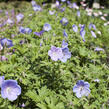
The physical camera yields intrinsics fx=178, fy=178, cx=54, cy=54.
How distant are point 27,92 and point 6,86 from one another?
403 millimetres

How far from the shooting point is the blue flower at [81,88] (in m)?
2.04

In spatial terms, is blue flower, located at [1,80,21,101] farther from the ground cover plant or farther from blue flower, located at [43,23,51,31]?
blue flower, located at [43,23,51,31]

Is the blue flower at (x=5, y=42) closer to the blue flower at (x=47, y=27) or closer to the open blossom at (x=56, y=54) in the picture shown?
the open blossom at (x=56, y=54)

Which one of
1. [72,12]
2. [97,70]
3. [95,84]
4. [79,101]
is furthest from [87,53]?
[72,12]

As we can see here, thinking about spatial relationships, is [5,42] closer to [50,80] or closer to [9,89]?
[50,80]

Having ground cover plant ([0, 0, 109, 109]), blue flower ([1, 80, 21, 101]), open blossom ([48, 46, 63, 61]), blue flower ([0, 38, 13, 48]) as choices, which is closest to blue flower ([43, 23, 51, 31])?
ground cover plant ([0, 0, 109, 109])

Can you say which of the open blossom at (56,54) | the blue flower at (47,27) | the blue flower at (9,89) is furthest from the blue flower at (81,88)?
the blue flower at (47,27)

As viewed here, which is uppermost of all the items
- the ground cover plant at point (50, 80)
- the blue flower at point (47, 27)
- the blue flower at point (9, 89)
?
the blue flower at point (9, 89)

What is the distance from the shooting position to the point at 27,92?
2.09 metres

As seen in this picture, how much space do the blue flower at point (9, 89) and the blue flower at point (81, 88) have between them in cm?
68

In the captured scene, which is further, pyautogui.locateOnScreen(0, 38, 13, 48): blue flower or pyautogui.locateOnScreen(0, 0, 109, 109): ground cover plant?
pyautogui.locateOnScreen(0, 38, 13, 48): blue flower

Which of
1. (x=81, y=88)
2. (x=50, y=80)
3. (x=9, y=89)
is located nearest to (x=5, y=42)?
(x=50, y=80)

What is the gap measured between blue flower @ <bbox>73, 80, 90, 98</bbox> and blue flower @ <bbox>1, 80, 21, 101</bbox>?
68 centimetres

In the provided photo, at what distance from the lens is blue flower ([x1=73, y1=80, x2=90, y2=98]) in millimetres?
2045
